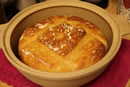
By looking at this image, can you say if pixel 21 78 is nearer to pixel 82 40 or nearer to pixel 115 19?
pixel 82 40

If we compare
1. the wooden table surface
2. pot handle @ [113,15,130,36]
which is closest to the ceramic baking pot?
pot handle @ [113,15,130,36]

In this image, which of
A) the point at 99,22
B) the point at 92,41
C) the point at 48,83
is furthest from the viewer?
the point at 99,22

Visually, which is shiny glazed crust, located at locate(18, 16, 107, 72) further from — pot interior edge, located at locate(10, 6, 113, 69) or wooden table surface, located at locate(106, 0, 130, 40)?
wooden table surface, located at locate(106, 0, 130, 40)

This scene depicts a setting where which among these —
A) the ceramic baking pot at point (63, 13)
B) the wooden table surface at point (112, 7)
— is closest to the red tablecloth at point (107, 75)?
the ceramic baking pot at point (63, 13)

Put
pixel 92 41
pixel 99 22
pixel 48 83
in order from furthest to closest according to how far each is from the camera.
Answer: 1. pixel 99 22
2. pixel 92 41
3. pixel 48 83

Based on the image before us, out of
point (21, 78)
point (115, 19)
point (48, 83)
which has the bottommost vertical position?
point (21, 78)

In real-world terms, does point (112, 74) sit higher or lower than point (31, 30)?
lower

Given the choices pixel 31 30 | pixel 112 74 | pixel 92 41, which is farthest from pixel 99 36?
pixel 31 30

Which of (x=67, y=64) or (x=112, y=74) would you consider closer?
(x=67, y=64)
